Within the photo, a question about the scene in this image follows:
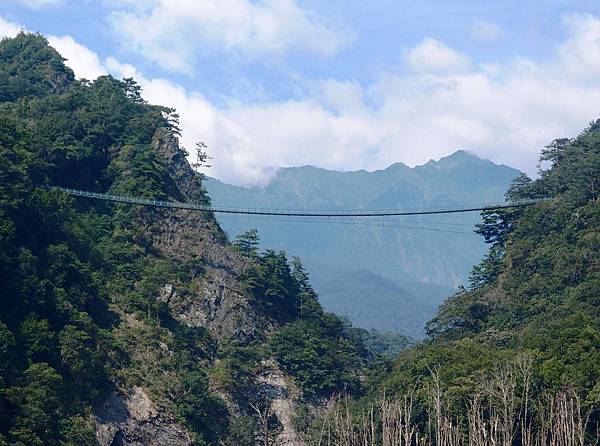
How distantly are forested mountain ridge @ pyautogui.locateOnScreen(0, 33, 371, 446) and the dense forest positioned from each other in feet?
0.34

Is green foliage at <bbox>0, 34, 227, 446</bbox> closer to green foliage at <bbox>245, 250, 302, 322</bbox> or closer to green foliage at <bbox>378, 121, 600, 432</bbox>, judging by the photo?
green foliage at <bbox>245, 250, 302, 322</bbox>

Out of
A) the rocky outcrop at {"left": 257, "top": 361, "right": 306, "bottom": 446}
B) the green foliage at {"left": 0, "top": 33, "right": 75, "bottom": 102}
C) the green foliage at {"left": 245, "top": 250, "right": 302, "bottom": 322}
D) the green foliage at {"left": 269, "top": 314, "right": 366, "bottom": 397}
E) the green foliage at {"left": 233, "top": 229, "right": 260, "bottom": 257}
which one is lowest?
the rocky outcrop at {"left": 257, "top": 361, "right": 306, "bottom": 446}

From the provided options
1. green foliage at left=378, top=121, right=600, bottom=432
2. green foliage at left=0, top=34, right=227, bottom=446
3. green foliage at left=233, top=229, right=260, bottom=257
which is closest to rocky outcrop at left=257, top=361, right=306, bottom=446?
green foliage at left=0, top=34, right=227, bottom=446

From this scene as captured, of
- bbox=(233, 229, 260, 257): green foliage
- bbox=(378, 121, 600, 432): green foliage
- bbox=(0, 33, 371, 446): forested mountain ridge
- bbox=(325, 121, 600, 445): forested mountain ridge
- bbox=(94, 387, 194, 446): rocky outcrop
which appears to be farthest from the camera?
bbox=(233, 229, 260, 257): green foliage

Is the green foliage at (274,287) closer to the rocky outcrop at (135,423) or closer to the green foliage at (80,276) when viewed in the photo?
the green foliage at (80,276)

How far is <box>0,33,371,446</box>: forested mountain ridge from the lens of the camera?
40.4 m

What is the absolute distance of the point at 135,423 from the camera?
42469 millimetres

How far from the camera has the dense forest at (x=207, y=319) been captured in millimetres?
37750

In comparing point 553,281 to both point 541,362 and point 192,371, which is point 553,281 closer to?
point 541,362

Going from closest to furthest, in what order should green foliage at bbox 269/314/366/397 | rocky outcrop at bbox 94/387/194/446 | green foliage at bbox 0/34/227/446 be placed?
green foliage at bbox 0/34/227/446
rocky outcrop at bbox 94/387/194/446
green foliage at bbox 269/314/366/397

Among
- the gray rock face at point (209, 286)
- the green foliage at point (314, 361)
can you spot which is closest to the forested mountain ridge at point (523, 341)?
the green foliage at point (314, 361)

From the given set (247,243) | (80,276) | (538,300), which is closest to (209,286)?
(247,243)

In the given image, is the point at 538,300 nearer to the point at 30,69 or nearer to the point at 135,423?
the point at 135,423

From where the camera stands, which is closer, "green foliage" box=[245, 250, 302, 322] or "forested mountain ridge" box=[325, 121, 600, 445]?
"forested mountain ridge" box=[325, 121, 600, 445]
